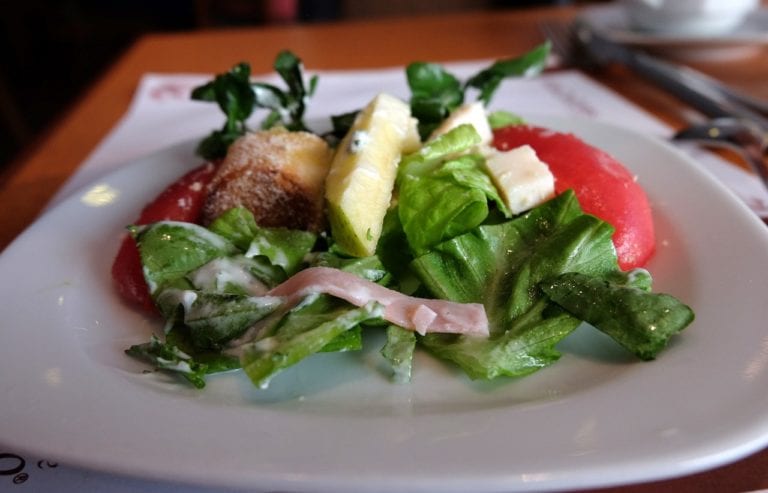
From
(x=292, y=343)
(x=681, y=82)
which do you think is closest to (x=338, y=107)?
(x=681, y=82)

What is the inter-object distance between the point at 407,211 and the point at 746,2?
1729 mm

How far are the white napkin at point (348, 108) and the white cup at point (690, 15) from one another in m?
0.30

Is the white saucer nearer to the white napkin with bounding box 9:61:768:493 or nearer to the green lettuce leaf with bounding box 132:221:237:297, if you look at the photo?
the white napkin with bounding box 9:61:768:493

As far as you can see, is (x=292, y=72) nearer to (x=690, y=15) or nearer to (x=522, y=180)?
(x=522, y=180)

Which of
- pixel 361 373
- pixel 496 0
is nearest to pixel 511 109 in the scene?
pixel 361 373

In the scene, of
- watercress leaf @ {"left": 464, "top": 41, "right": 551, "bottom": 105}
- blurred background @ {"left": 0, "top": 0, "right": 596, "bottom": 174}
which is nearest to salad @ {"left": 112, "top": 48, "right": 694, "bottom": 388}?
watercress leaf @ {"left": 464, "top": 41, "right": 551, "bottom": 105}

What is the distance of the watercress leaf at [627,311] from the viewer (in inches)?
28.7

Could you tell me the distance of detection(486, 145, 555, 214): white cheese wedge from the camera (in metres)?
0.96

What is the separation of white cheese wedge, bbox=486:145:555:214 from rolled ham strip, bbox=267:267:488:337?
8.6 inches

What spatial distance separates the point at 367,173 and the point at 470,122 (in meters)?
0.26

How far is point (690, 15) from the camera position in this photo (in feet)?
6.71

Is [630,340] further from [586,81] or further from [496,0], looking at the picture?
[496,0]

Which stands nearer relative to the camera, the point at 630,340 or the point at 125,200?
the point at 630,340

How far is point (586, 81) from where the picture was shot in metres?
2.08
